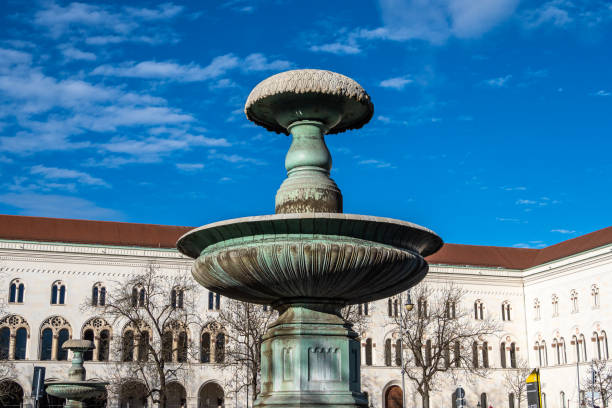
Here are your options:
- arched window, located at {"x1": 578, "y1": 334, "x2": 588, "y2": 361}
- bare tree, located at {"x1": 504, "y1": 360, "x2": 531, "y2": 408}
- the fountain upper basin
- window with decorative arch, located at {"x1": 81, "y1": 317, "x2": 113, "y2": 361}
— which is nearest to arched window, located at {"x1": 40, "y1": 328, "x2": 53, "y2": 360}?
window with decorative arch, located at {"x1": 81, "y1": 317, "x2": 113, "y2": 361}

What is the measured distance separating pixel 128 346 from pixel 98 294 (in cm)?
442

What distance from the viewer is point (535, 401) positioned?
14.3m

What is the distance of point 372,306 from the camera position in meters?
55.0

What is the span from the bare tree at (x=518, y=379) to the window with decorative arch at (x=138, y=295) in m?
28.6

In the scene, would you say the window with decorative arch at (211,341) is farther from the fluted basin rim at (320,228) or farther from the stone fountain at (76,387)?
the fluted basin rim at (320,228)

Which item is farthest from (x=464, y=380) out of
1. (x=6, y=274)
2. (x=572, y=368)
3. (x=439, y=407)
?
(x=6, y=274)

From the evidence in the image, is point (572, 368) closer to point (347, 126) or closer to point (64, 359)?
point (64, 359)

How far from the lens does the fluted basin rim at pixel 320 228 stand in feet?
29.5

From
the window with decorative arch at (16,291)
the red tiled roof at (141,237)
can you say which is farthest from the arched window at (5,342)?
the red tiled roof at (141,237)

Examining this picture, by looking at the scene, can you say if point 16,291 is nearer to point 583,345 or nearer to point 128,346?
point 128,346

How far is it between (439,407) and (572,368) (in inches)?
390

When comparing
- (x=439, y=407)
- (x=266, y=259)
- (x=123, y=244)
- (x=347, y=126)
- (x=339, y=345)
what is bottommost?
(x=439, y=407)

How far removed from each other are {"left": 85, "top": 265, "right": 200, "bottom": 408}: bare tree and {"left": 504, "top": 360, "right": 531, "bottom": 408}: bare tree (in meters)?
24.9

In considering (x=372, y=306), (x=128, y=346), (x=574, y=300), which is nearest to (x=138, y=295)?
(x=128, y=346)
